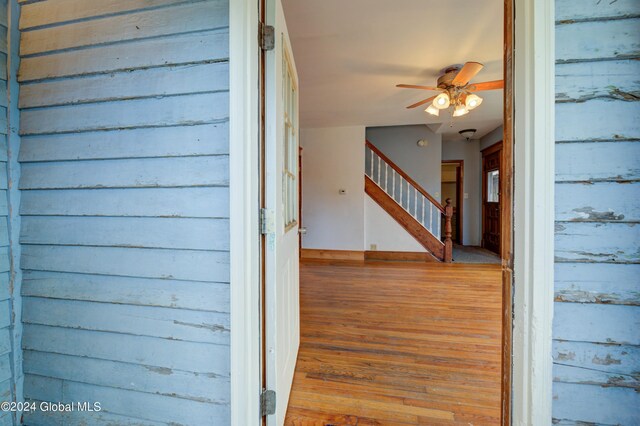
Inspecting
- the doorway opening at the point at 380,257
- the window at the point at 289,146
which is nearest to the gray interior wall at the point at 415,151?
the doorway opening at the point at 380,257

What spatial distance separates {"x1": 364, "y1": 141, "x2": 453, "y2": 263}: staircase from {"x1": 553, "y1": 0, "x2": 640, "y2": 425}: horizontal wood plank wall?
394 centimetres

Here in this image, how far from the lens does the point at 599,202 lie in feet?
2.64

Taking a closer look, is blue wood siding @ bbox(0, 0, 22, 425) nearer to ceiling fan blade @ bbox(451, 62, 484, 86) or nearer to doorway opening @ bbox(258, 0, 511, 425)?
doorway opening @ bbox(258, 0, 511, 425)

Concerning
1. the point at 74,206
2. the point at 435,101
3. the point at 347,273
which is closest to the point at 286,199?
the point at 74,206

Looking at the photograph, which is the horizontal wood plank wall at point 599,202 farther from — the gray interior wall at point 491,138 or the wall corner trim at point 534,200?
the gray interior wall at point 491,138

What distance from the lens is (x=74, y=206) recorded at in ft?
3.64

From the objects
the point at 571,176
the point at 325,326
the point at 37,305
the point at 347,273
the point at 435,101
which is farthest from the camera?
the point at 347,273

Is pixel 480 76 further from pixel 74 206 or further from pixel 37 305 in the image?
pixel 37 305

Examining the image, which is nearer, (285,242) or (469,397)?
(285,242)

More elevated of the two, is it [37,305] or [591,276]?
[591,276]

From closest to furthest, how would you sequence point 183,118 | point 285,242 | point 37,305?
1. point 183,118
2. point 37,305
3. point 285,242

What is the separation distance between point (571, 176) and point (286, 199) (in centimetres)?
116

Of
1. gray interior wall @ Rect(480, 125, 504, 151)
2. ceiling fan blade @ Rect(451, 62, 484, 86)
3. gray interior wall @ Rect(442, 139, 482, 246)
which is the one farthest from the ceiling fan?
gray interior wall @ Rect(442, 139, 482, 246)

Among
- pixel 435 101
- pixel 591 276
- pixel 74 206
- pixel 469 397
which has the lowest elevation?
pixel 469 397
